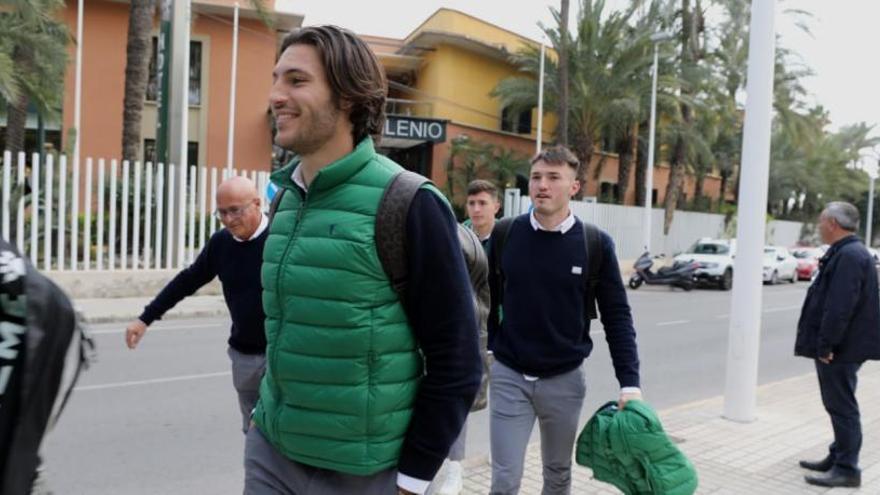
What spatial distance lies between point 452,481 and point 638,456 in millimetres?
1540

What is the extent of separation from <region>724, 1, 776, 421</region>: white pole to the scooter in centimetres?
1558

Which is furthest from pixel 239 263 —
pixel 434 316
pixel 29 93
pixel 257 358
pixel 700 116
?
pixel 700 116

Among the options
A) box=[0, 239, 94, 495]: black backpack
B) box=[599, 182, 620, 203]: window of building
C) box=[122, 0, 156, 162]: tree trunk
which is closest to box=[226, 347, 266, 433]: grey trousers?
box=[0, 239, 94, 495]: black backpack

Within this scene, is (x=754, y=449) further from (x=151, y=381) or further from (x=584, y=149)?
(x=584, y=149)

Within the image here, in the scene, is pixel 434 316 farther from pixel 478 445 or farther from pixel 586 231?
pixel 478 445

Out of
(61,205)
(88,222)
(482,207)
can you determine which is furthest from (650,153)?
(482,207)

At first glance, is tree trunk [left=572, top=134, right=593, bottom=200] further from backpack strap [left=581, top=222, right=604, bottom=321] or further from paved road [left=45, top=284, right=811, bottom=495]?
backpack strap [left=581, top=222, right=604, bottom=321]

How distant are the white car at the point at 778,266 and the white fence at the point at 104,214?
1930 centimetres

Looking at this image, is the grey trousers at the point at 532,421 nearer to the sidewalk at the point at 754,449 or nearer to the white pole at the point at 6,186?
the sidewalk at the point at 754,449

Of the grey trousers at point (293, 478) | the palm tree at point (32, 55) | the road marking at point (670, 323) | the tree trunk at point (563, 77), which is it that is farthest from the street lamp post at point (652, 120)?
the grey trousers at point (293, 478)

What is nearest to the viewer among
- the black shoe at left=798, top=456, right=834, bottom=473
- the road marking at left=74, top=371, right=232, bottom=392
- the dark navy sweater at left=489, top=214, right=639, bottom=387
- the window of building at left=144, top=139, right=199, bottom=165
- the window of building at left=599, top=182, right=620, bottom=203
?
the dark navy sweater at left=489, top=214, right=639, bottom=387

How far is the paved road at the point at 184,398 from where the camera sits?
497 cm

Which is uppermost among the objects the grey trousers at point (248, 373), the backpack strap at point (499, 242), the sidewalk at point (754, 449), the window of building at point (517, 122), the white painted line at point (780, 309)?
the window of building at point (517, 122)

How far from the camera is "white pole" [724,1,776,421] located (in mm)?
6199
